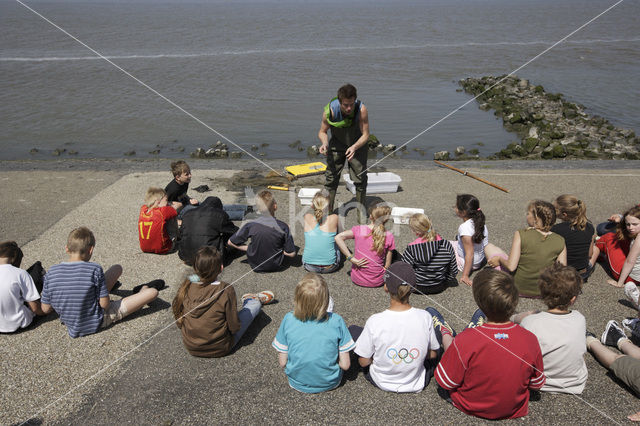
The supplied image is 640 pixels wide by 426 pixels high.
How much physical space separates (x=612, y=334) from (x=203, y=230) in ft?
15.3

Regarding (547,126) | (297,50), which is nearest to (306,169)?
(547,126)

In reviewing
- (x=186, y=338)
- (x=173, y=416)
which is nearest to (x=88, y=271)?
(x=186, y=338)

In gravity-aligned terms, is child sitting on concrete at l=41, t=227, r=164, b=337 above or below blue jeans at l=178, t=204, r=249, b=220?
above

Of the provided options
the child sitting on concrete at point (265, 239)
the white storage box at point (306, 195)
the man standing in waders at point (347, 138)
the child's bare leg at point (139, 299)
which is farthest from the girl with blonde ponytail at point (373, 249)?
the white storage box at point (306, 195)

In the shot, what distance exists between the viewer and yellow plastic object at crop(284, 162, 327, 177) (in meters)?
10.1

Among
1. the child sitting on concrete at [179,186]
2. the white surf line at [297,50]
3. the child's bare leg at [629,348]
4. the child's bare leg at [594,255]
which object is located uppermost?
the white surf line at [297,50]

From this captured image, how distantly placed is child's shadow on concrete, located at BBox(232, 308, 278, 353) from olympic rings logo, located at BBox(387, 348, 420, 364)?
1603mm

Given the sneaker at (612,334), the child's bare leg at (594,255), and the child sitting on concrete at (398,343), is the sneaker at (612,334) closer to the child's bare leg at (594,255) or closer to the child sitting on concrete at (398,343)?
the child's bare leg at (594,255)

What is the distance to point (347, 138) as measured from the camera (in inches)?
289

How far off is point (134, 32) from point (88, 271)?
51081 mm

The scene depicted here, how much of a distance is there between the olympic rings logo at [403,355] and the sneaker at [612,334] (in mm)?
2142

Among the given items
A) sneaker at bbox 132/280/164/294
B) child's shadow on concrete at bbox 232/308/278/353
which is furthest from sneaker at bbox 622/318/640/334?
sneaker at bbox 132/280/164/294

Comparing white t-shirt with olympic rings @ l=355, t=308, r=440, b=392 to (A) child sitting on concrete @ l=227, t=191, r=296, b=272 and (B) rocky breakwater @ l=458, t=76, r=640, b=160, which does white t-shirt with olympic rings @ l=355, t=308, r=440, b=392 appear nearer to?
(A) child sitting on concrete @ l=227, t=191, r=296, b=272

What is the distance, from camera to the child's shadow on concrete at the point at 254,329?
4727mm
